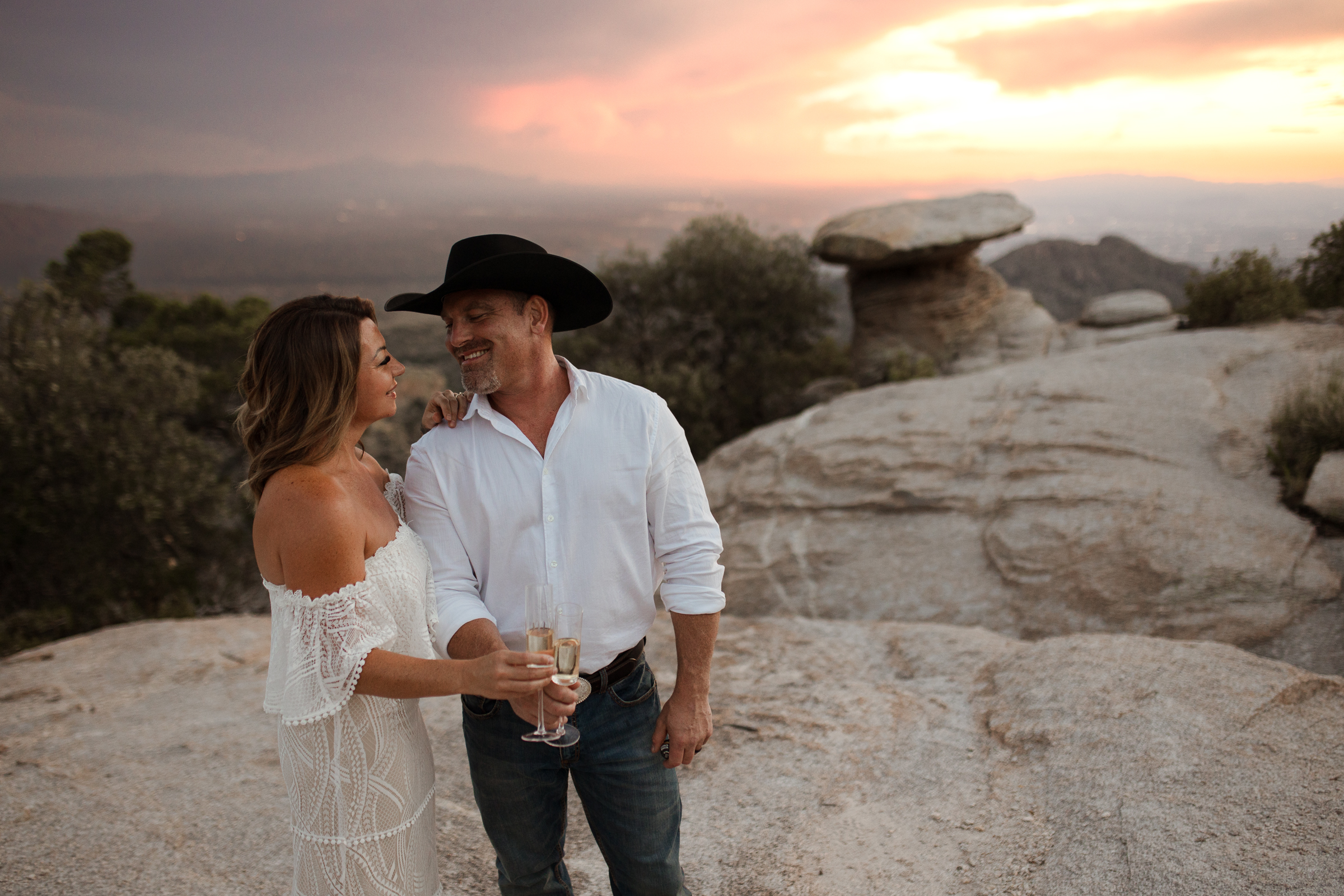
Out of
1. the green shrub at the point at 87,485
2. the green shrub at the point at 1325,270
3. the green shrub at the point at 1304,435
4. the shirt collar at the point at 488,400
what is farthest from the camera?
the green shrub at the point at 1325,270

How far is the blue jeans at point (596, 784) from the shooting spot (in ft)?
8.64

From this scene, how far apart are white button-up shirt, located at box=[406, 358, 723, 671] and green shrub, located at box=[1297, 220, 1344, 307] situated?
1671 centimetres

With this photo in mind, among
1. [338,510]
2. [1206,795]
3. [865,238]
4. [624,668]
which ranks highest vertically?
[865,238]

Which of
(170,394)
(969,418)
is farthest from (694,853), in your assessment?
(170,394)

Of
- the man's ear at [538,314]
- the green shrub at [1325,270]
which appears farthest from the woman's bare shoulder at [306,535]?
the green shrub at [1325,270]

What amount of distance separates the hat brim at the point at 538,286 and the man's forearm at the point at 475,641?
1098mm

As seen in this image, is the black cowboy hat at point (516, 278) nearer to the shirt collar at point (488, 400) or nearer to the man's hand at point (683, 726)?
the shirt collar at point (488, 400)

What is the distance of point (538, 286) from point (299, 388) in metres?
0.89

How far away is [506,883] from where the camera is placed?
9.31 ft

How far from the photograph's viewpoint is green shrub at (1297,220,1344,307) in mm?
14180

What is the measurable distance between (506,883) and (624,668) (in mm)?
962

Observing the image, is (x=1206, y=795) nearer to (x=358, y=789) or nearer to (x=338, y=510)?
(x=358, y=789)

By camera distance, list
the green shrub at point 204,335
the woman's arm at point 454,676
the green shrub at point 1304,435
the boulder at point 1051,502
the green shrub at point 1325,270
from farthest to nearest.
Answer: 1. the green shrub at point 204,335
2. the green shrub at point 1325,270
3. the green shrub at point 1304,435
4. the boulder at point 1051,502
5. the woman's arm at point 454,676

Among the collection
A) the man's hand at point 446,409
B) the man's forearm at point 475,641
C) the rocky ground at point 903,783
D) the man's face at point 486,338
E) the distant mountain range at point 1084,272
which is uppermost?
the distant mountain range at point 1084,272
